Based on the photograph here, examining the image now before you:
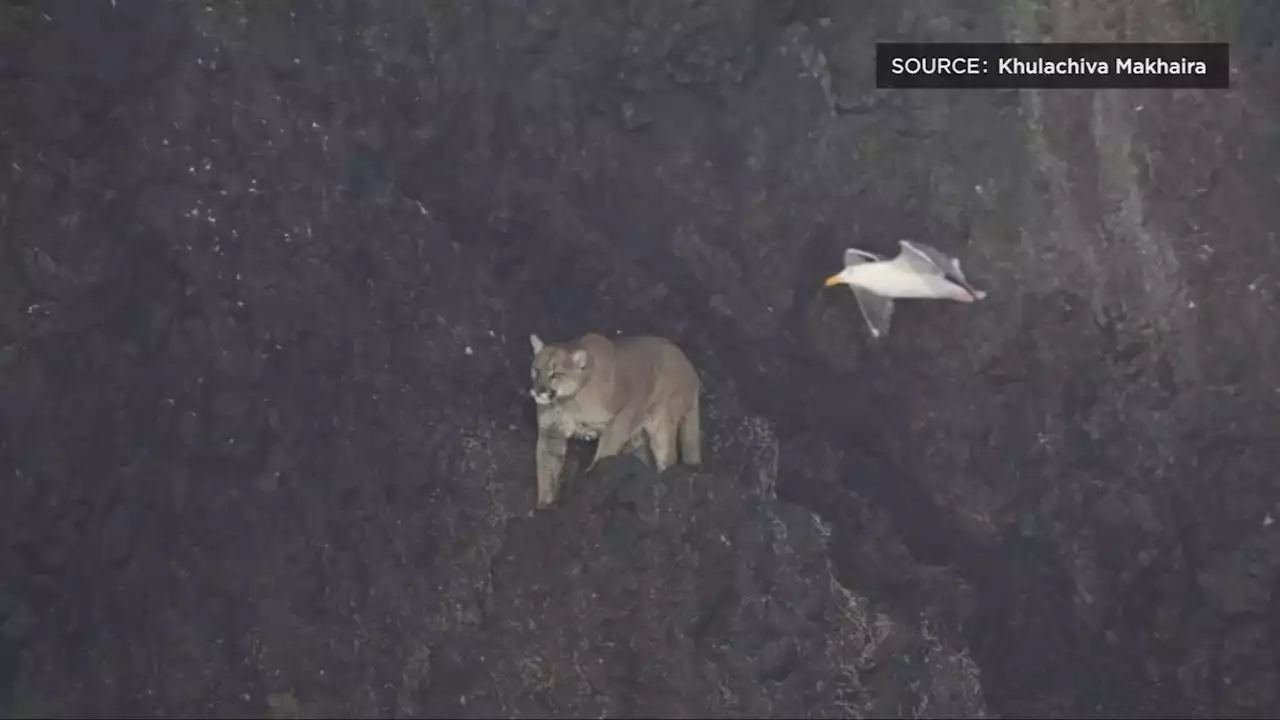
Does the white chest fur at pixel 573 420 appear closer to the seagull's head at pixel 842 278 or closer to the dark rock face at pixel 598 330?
the dark rock face at pixel 598 330

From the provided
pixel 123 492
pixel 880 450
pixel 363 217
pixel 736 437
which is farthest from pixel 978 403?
pixel 123 492

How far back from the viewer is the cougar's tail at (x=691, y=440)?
131cm

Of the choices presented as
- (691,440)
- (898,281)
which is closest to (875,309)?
(898,281)

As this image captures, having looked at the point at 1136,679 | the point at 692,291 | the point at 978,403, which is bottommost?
the point at 1136,679

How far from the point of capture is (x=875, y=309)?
4.36 feet

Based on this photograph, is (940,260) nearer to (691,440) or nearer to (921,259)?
(921,259)

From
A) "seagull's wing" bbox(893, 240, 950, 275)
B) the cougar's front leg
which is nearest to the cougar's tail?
the cougar's front leg

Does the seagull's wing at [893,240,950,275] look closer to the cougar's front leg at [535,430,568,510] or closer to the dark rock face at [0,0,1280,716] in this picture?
the dark rock face at [0,0,1280,716]

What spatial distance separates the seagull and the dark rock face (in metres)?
0.02

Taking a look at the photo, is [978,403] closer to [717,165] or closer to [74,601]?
[717,165]

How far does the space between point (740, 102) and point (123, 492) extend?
2.49ft

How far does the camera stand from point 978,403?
1.33m

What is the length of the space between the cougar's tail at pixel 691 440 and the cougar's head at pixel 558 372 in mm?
133

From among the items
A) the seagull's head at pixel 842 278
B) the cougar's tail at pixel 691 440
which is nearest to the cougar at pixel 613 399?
the cougar's tail at pixel 691 440
